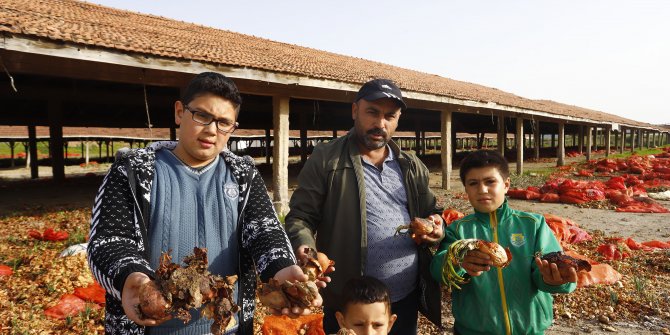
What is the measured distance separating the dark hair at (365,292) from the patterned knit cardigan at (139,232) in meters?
0.60

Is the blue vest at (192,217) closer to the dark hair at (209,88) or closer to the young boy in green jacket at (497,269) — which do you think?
the dark hair at (209,88)

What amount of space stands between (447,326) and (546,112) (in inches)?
634

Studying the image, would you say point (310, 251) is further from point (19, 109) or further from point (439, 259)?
point (19, 109)

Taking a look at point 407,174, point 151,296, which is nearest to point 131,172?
point 151,296

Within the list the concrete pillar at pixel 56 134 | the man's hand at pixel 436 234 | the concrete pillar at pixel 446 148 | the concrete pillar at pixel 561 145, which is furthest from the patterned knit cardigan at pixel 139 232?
the concrete pillar at pixel 561 145

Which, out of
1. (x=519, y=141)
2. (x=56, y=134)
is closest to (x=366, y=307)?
(x=56, y=134)

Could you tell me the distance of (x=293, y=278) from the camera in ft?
4.82

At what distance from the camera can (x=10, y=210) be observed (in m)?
8.49

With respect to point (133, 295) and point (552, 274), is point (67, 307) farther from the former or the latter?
point (552, 274)

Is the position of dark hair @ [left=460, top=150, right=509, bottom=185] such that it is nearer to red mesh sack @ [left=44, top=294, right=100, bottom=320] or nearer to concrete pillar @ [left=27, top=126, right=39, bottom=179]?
red mesh sack @ [left=44, top=294, right=100, bottom=320]

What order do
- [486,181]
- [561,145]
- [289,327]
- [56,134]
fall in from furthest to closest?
[561,145], [56,134], [289,327], [486,181]

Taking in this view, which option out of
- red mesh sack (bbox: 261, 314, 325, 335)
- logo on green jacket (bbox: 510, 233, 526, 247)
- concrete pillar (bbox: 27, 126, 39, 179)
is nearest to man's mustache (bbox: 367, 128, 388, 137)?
logo on green jacket (bbox: 510, 233, 526, 247)

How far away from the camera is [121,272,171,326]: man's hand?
3.87 ft

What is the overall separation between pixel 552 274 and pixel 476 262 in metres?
0.35
